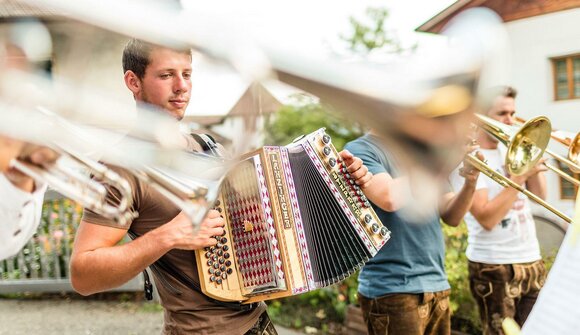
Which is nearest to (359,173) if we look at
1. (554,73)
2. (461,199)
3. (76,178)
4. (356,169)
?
(356,169)

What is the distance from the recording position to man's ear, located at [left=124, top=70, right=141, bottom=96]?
92 centimetres

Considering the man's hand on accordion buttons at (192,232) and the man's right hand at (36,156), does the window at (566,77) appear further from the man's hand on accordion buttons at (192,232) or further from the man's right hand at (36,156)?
the man's right hand at (36,156)

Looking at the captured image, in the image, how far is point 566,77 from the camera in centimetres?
952

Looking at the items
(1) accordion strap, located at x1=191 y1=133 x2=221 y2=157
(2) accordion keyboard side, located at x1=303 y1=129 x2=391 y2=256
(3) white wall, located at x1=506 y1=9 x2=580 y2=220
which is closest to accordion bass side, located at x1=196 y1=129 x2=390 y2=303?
(2) accordion keyboard side, located at x1=303 y1=129 x2=391 y2=256

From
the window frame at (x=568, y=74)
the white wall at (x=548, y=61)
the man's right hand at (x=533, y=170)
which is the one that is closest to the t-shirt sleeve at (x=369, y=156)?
the man's right hand at (x=533, y=170)

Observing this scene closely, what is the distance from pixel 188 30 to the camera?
0.56 metres

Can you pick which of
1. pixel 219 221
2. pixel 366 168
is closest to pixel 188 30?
pixel 219 221

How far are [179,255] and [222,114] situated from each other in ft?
3.43

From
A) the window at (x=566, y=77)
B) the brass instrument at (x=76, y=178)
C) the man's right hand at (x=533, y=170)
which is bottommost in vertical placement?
the window at (x=566, y=77)

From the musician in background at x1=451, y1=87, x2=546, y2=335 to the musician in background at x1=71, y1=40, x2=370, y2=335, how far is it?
1.17m

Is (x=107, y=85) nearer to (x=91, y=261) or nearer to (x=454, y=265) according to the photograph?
(x=91, y=261)

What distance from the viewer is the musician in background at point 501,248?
112 inches

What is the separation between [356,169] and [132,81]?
1.18m

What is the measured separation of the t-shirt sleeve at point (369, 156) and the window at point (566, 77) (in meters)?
7.64
